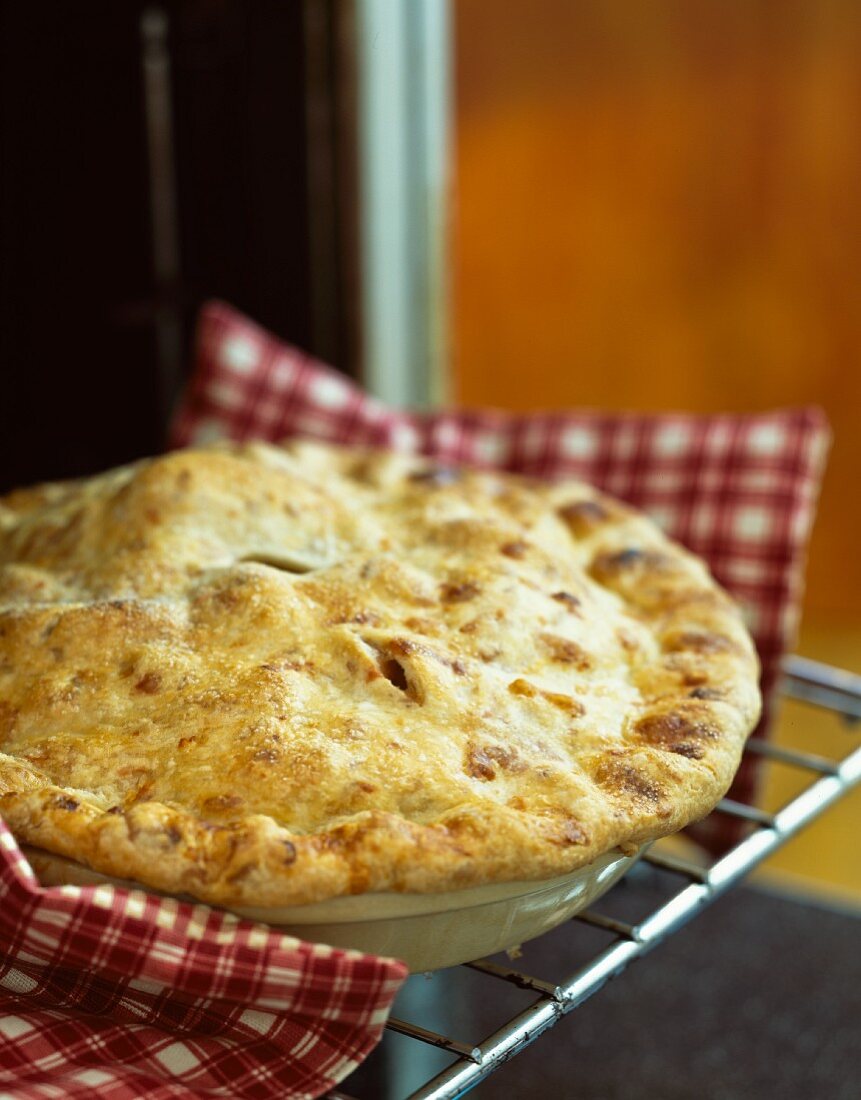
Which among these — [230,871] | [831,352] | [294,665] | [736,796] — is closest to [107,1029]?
[230,871]

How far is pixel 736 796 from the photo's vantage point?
1291 millimetres

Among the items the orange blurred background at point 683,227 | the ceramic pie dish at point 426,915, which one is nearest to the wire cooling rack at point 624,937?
the ceramic pie dish at point 426,915

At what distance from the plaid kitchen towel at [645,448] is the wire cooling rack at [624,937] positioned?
0.20m

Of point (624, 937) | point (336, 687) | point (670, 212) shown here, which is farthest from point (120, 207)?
point (624, 937)

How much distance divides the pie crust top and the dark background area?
94cm

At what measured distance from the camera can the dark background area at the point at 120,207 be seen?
1.83m

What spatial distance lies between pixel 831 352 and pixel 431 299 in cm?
70

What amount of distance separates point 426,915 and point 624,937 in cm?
15

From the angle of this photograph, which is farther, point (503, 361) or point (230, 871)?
point (503, 361)

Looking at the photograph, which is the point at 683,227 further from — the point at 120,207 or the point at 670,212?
the point at 120,207

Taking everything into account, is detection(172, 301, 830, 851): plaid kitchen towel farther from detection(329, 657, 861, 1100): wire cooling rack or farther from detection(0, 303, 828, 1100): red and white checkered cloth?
detection(0, 303, 828, 1100): red and white checkered cloth

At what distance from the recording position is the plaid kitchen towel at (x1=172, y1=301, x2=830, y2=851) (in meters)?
1.24

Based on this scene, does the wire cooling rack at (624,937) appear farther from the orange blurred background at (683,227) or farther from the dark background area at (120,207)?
the orange blurred background at (683,227)

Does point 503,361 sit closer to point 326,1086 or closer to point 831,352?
point 831,352
